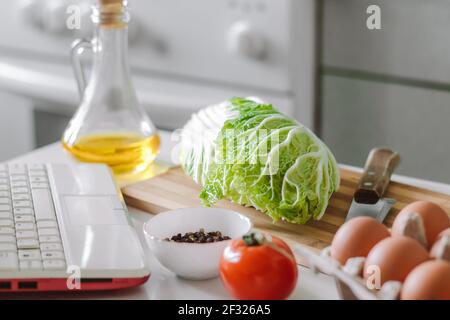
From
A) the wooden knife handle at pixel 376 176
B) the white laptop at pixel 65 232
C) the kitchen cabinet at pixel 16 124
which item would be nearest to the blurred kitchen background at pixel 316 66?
the kitchen cabinet at pixel 16 124

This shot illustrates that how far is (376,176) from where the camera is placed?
1.31 metres

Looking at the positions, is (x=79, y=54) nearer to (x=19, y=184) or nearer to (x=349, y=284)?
(x=19, y=184)

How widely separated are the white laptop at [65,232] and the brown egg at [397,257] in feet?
0.89

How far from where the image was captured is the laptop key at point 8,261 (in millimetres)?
942

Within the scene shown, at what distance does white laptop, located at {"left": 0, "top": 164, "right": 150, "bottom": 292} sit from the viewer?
945 mm

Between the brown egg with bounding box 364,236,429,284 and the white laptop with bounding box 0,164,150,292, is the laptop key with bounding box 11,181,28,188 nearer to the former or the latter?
the white laptop with bounding box 0,164,150,292

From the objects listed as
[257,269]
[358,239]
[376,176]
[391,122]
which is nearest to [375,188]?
[376,176]

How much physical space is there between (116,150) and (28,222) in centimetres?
33

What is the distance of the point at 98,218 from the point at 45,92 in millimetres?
1347

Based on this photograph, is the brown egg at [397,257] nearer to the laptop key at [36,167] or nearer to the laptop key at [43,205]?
the laptop key at [43,205]

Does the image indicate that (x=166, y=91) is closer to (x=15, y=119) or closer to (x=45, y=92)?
(x=45, y=92)

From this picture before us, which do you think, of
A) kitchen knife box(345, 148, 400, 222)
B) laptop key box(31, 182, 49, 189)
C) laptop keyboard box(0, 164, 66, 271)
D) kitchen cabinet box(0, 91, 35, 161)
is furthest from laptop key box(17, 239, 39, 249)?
kitchen cabinet box(0, 91, 35, 161)
